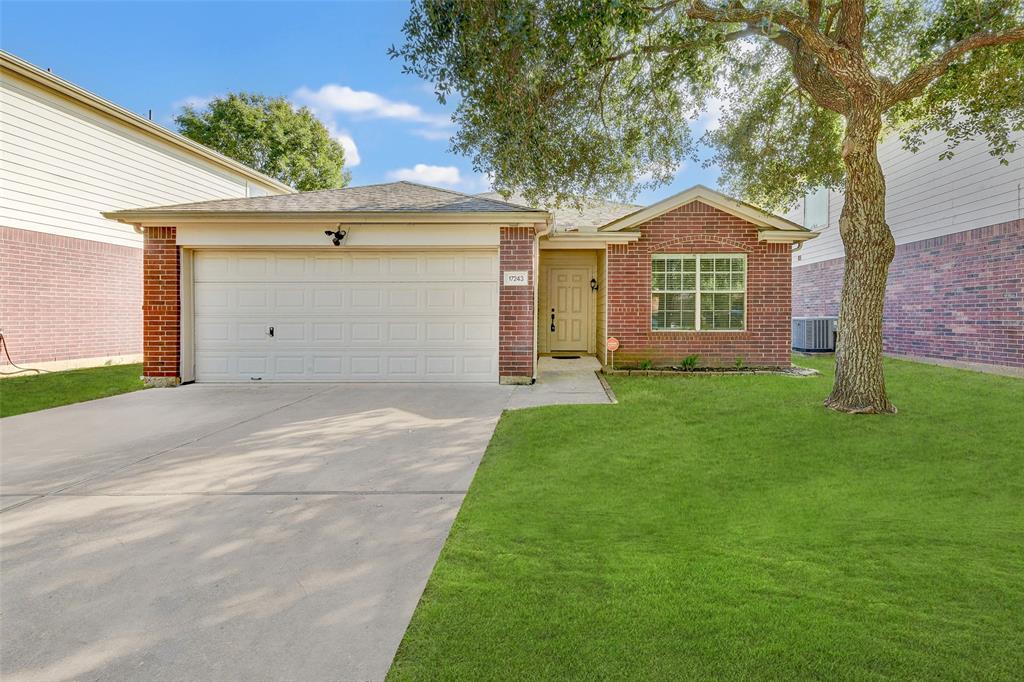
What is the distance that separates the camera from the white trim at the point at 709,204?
35.7 feet

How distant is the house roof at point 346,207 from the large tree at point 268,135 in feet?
71.5

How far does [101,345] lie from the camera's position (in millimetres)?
13000

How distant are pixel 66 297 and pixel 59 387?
4.17m

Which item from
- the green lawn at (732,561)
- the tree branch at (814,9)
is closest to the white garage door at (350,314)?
the green lawn at (732,561)

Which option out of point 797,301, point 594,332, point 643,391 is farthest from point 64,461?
point 797,301

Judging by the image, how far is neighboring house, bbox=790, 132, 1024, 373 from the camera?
1021 cm

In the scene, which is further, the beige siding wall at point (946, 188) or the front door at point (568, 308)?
the front door at point (568, 308)

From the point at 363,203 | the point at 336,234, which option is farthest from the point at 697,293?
the point at 336,234

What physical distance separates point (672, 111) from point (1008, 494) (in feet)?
25.2

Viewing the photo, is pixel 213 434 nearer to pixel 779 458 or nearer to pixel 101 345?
pixel 779 458

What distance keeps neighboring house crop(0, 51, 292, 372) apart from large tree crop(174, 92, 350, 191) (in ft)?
50.0

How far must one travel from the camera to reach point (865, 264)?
23.1 ft

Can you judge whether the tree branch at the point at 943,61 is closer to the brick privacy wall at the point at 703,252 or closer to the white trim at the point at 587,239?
the brick privacy wall at the point at 703,252

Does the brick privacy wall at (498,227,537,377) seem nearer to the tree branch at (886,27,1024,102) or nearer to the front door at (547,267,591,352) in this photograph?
the front door at (547,267,591,352)
